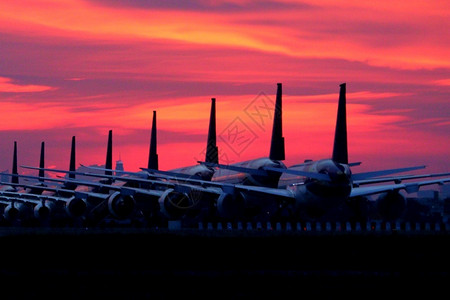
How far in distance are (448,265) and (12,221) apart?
11661 centimetres

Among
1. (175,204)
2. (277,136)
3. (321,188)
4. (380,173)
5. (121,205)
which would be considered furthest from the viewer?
(121,205)

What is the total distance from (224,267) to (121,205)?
70054mm

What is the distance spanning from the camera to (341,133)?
79250 millimetres

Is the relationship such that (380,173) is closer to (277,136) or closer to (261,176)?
(261,176)

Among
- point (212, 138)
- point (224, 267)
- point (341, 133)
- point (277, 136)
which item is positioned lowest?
point (224, 267)

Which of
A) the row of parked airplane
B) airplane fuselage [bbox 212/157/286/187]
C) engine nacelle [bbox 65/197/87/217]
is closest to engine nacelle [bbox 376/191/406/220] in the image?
the row of parked airplane

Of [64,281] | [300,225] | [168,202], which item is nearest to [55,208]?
[168,202]

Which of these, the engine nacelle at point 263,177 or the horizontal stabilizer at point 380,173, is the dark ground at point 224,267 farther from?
the engine nacelle at point 263,177

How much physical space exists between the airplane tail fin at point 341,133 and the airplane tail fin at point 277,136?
33.8 feet

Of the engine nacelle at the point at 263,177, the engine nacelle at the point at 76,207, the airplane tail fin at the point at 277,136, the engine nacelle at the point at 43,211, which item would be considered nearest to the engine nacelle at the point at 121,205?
the engine nacelle at the point at 76,207

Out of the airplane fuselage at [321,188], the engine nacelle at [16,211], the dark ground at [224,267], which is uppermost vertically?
the airplane fuselage at [321,188]

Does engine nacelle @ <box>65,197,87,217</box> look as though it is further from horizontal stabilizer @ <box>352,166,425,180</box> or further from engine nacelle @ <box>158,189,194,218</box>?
horizontal stabilizer @ <box>352,166,425,180</box>

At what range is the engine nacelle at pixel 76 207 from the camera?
120875 millimetres

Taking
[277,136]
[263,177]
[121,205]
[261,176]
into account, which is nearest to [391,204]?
[263,177]
